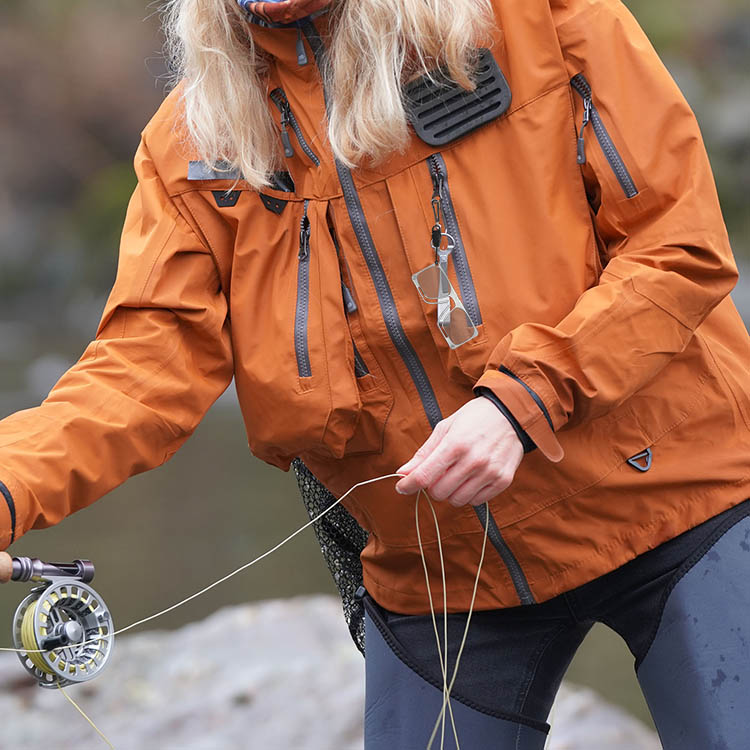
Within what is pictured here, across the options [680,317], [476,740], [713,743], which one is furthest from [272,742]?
[680,317]

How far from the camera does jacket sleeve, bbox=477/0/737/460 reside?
1.44m

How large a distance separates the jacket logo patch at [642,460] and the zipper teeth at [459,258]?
0.28 meters

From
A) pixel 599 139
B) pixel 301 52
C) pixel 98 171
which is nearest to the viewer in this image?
pixel 599 139

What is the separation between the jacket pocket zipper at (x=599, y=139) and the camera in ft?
4.90

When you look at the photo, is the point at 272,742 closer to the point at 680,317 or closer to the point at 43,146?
the point at 680,317

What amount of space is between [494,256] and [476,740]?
27.7 inches

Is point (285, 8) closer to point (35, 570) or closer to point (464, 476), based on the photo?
point (464, 476)

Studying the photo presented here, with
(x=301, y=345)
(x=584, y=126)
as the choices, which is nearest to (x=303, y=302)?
(x=301, y=345)

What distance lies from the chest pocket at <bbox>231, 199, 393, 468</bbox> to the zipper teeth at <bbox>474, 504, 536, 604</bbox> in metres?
0.18

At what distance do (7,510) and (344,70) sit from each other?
740 millimetres

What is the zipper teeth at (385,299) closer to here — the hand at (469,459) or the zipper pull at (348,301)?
the zipper pull at (348,301)

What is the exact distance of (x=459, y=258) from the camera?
1549 millimetres

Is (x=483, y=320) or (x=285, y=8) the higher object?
(x=285, y=8)

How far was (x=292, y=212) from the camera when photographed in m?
1.65
